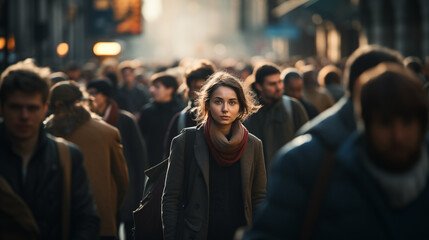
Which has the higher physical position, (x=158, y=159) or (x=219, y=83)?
(x=219, y=83)

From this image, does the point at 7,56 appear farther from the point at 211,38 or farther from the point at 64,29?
the point at 211,38

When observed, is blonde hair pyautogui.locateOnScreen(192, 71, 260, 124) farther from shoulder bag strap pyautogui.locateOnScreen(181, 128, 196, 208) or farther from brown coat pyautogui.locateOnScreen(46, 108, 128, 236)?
brown coat pyautogui.locateOnScreen(46, 108, 128, 236)

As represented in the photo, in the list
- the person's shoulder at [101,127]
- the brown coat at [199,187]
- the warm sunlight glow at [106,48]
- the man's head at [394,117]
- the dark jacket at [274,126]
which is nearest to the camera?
the man's head at [394,117]

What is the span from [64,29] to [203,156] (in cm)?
4768

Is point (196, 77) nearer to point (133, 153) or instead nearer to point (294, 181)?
point (133, 153)

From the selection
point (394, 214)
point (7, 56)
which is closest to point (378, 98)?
point (394, 214)

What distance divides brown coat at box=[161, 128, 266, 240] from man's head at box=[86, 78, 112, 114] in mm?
3307

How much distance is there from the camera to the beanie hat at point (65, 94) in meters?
6.48

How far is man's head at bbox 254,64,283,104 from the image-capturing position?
8047 mm

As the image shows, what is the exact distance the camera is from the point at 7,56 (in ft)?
49.9

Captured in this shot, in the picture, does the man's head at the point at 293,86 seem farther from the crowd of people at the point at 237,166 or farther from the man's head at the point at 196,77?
the crowd of people at the point at 237,166

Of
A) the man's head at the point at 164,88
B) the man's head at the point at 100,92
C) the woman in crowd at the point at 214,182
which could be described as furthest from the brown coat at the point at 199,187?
the man's head at the point at 164,88

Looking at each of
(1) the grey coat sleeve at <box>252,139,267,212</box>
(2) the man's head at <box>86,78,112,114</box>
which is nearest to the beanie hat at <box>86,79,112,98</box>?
(2) the man's head at <box>86,78,112,114</box>

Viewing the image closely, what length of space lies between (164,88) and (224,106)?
14.4 ft
